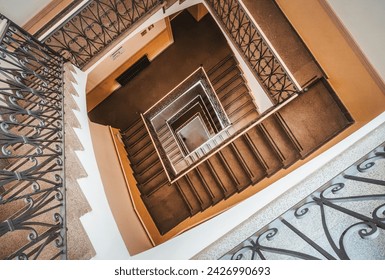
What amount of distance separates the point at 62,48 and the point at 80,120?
1701mm

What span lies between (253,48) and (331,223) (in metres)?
4.67

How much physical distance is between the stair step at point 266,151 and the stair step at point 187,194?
1886 mm

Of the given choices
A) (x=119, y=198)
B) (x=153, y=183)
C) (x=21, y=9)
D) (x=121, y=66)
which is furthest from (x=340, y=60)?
(x=21, y=9)

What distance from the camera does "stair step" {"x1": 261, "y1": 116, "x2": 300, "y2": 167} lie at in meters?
4.86

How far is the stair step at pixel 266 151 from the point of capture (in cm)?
503

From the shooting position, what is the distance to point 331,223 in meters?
1.57

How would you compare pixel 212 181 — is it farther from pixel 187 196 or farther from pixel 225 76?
pixel 225 76

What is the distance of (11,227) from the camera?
1.82m

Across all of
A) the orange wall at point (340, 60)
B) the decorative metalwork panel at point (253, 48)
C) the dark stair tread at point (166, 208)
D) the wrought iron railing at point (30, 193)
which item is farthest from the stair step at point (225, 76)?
the wrought iron railing at point (30, 193)

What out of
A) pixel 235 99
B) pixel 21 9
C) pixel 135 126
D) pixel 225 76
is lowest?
pixel 235 99

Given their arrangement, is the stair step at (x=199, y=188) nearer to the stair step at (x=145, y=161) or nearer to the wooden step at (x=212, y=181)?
the wooden step at (x=212, y=181)

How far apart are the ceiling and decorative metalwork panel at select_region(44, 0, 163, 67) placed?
59cm

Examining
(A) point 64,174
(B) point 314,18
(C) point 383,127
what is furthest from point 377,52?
(A) point 64,174

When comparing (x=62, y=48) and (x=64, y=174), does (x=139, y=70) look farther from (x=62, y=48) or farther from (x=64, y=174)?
(x=64, y=174)
